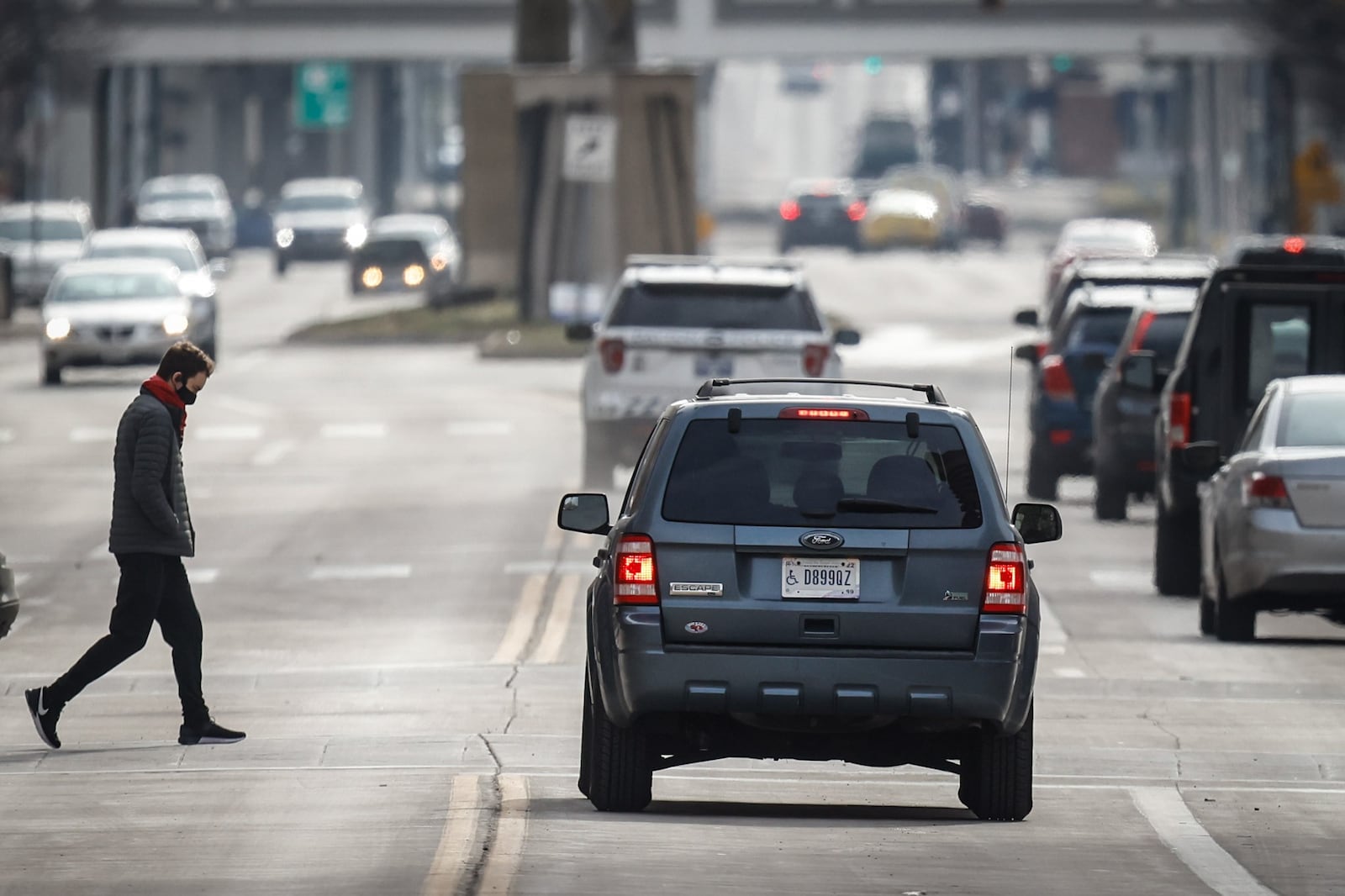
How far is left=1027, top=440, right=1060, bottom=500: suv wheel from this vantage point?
25141 mm

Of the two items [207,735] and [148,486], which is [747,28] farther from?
[148,486]

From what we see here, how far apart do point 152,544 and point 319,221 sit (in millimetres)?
64360

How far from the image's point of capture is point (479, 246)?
53.8 metres

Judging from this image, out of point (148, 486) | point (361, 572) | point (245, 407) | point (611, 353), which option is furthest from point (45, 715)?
point (245, 407)

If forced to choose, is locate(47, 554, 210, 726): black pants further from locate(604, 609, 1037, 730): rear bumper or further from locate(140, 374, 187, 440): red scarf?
locate(604, 609, 1037, 730): rear bumper

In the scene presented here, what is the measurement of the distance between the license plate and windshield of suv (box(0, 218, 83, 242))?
48628mm

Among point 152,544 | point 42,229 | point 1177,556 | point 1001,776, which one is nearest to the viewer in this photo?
point 1001,776

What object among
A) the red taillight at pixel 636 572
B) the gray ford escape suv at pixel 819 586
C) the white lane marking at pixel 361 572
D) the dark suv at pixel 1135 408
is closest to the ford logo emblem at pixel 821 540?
the gray ford escape suv at pixel 819 586

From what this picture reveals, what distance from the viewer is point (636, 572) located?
10453mm

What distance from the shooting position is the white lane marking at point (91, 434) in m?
31.4

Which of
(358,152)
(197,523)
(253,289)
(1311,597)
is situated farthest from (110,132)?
(1311,597)

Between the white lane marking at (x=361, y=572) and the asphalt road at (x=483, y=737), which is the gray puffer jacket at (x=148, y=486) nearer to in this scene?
the asphalt road at (x=483, y=737)

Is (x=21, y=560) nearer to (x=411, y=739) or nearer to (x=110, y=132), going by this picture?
(x=411, y=739)

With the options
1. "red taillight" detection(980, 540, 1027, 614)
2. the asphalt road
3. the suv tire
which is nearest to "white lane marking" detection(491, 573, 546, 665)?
the asphalt road
